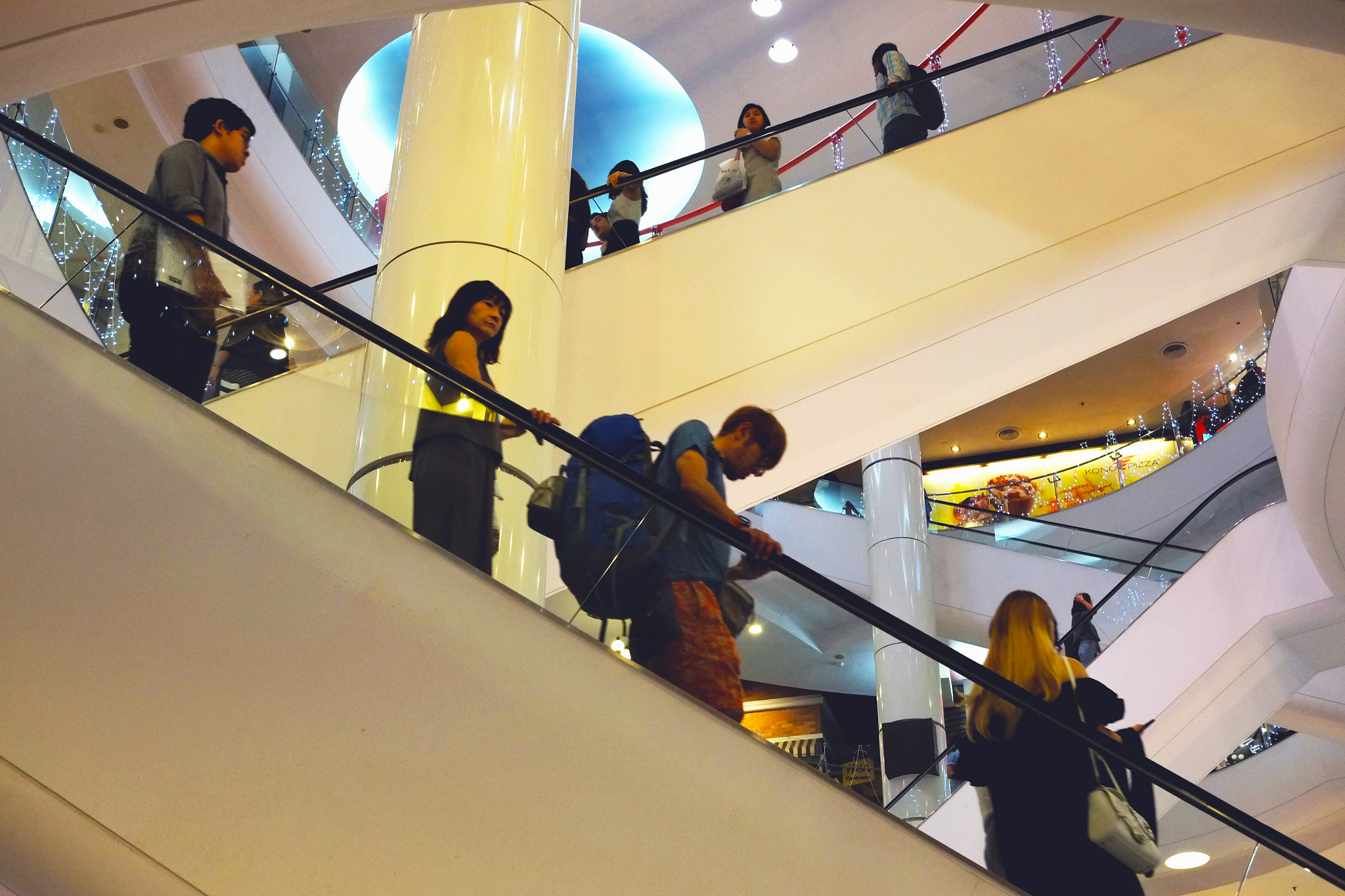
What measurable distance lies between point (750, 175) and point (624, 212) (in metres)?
0.82

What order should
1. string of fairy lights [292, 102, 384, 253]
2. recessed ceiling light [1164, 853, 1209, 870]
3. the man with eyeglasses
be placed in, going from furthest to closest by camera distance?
1. string of fairy lights [292, 102, 384, 253]
2. the man with eyeglasses
3. recessed ceiling light [1164, 853, 1209, 870]

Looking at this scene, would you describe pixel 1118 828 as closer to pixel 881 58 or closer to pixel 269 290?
pixel 269 290

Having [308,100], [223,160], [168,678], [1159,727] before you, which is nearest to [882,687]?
[1159,727]

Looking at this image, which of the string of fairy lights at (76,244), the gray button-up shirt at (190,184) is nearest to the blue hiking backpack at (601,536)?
the string of fairy lights at (76,244)

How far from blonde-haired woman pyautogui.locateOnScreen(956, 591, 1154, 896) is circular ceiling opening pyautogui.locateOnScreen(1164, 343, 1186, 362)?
15633mm

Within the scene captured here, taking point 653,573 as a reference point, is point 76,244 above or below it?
above

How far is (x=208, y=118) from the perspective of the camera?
4566mm

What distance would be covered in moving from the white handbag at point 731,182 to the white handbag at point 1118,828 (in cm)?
476

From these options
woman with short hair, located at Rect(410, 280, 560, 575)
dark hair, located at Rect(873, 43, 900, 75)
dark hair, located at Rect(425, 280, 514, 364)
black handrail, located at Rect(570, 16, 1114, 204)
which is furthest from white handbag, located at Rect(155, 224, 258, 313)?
dark hair, located at Rect(873, 43, 900, 75)

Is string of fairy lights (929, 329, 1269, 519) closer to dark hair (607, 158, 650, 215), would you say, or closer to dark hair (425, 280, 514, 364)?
dark hair (607, 158, 650, 215)

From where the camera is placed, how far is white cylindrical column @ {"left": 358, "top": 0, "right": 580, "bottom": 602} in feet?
16.9

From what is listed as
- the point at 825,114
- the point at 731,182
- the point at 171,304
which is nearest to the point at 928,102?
the point at 825,114

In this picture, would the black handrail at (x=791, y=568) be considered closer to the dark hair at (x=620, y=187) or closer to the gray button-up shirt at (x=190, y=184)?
the gray button-up shirt at (x=190, y=184)

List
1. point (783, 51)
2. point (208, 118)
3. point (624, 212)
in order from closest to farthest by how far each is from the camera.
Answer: point (208, 118) → point (624, 212) → point (783, 51)
